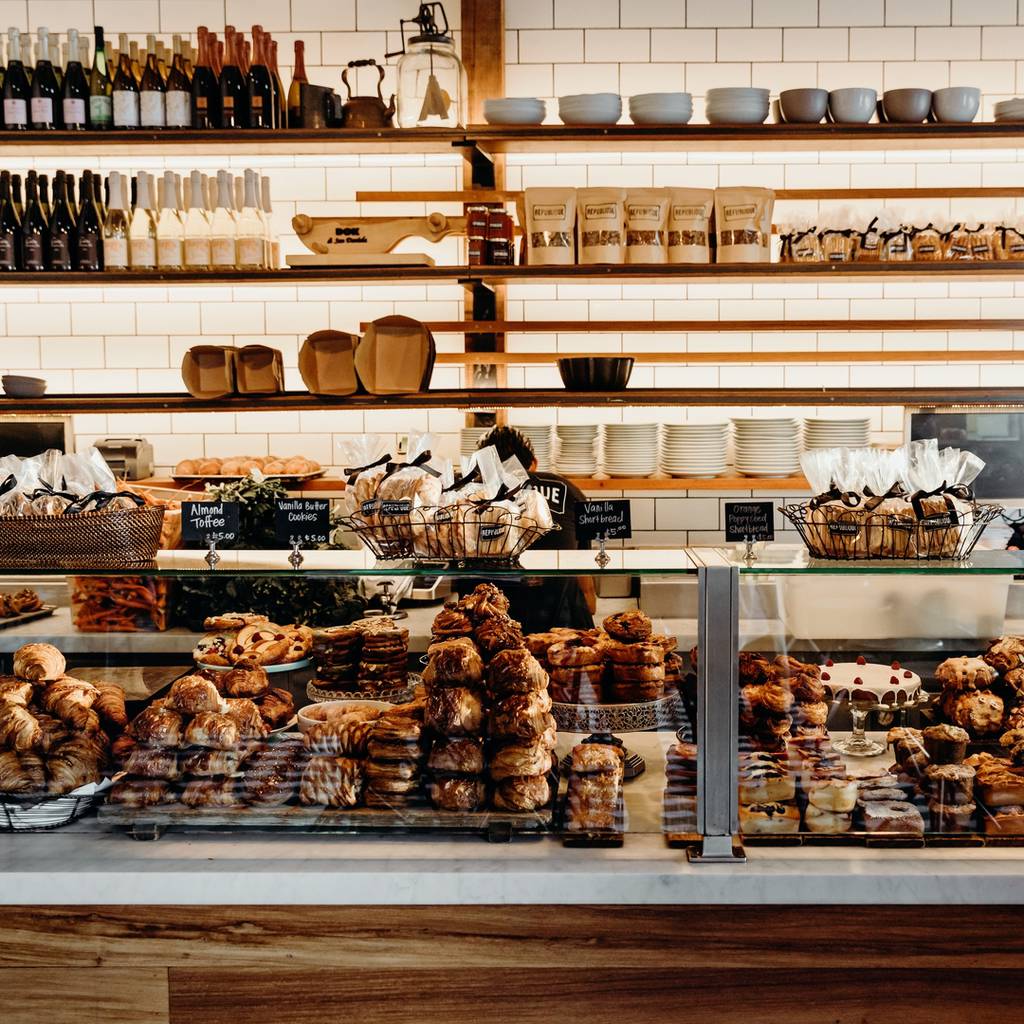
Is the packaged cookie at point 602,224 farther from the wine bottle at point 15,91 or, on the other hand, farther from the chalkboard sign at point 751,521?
the chalkboard sign at point 751,521

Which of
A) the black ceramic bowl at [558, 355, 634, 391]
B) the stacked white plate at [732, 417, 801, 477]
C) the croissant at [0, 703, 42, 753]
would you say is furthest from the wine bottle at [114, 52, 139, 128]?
the croissant at [0, 703, 42, 753]

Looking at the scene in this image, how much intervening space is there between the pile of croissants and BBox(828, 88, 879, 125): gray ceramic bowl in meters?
3.04

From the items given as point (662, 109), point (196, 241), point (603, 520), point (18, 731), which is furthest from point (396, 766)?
point (662, 109)

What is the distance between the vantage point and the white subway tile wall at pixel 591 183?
4.40 meters

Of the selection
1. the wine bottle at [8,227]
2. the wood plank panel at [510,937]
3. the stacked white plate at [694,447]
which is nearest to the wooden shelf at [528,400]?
the stacked white plate at [694,447]

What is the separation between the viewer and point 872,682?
208 centimetres

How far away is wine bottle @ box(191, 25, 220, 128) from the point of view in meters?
3.82

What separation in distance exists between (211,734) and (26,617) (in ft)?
1.93

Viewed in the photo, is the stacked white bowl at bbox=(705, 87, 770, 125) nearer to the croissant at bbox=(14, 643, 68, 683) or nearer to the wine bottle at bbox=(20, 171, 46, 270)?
the wine bottle at bbox=(20, 171, 46, 270)

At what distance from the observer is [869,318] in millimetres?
4551

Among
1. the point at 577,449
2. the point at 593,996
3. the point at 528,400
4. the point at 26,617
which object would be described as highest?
the point at 528,400

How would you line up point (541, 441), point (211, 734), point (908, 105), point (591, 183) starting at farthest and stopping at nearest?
point (591, 183) → point (541, 441) → point (908, 105) → point (211, 734)

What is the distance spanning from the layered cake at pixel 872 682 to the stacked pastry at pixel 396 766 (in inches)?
31.6

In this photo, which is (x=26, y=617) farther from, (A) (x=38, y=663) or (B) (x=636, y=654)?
(B) (x=636, y=654)
